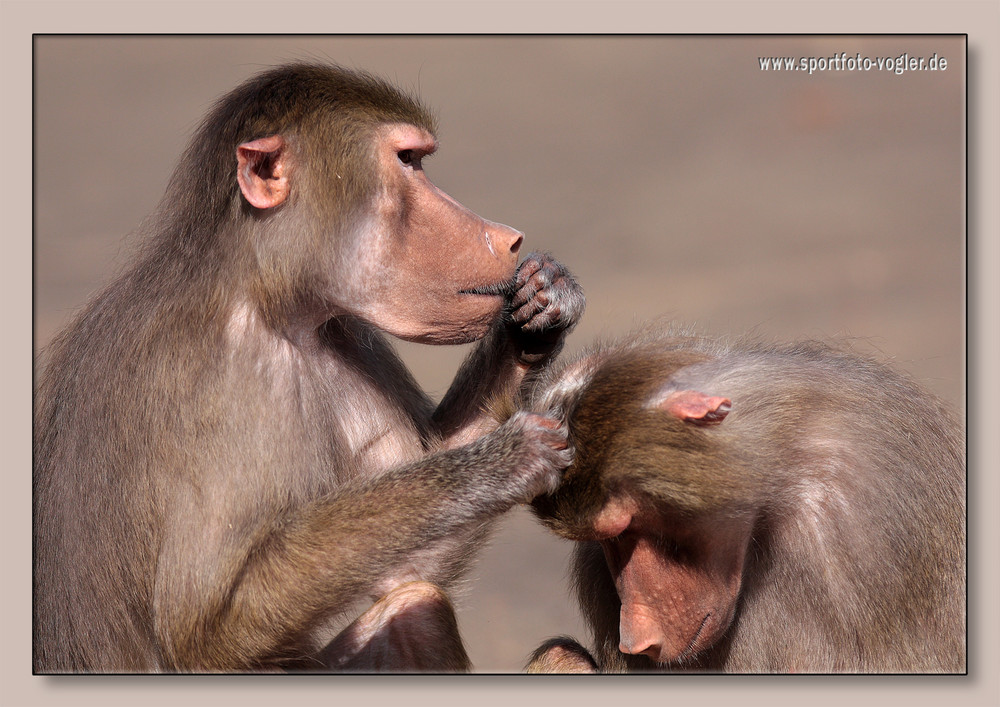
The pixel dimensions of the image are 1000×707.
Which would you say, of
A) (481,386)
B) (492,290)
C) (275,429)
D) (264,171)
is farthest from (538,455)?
(264,171)

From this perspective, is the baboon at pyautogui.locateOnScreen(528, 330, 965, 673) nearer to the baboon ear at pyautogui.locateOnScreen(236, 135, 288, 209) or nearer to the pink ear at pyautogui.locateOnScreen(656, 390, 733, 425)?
the pink ear at pyautogui.locateOnScreen(656, 390, 733, 425)

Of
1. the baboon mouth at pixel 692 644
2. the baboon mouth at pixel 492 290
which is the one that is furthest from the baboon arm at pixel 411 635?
the baboon mouth at pixel 492 290

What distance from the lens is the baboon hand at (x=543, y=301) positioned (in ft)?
14.2

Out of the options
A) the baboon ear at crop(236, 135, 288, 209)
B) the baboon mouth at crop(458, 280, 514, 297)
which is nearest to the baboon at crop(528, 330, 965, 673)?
the baboon mouth at crop(458, 280, 514, 297)

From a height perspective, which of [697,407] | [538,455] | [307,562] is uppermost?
[697,407]

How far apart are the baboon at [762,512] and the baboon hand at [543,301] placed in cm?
44

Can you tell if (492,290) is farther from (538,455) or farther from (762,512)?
(762,512)

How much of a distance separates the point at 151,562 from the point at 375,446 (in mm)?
816

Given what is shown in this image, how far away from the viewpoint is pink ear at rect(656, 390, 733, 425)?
11.6ft

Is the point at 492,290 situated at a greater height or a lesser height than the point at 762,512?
greater

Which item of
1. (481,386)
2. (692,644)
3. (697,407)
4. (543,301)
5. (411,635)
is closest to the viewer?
(697,407)

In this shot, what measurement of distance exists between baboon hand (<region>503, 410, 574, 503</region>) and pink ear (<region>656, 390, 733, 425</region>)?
0.31 m

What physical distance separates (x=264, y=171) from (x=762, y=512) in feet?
6.07

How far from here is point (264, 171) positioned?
12.8 ft
